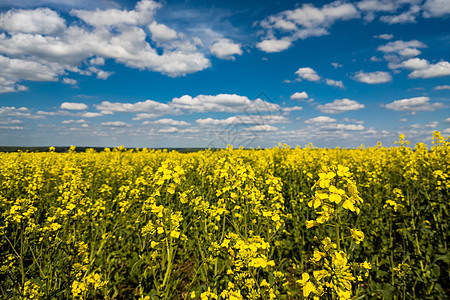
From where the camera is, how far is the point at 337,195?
151 centimetres

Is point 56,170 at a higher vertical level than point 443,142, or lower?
lower

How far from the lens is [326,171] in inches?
69.6

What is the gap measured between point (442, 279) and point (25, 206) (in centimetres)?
642

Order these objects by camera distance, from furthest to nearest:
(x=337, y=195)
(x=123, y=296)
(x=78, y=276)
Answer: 1. (x=123, y=296)
2. (x=78, y=276)
3. (x=337, y=195)

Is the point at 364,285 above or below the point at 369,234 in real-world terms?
below

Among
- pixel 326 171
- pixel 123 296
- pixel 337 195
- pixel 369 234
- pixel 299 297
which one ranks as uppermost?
pixel 326 171

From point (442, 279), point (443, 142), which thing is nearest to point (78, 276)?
point (442, 279)

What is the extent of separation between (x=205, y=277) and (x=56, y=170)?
5912 mm

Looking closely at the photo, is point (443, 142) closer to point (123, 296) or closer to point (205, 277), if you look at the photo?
point (205, 277)

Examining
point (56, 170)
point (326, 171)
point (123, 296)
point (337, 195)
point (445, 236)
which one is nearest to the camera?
point (337, 195)

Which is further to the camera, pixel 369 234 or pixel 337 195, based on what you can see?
pixel 369 234

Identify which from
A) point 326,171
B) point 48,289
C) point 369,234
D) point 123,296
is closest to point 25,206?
point 48,289

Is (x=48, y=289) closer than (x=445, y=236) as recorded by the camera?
Yes

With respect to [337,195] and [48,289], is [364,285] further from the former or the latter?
[48,289]
